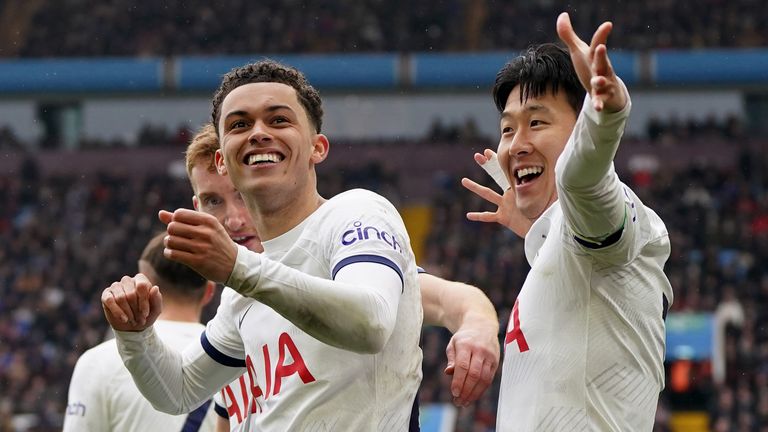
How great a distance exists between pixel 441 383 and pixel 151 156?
14.1 metres

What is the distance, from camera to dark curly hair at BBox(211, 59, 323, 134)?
3.87m

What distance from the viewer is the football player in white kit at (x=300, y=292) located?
3195 millimetres

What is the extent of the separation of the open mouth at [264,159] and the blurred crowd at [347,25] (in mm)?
27677

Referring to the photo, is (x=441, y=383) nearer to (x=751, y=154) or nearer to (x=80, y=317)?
(x=80, y=317)

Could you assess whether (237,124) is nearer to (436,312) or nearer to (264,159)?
(264,159)

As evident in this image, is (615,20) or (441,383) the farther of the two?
(615,20)

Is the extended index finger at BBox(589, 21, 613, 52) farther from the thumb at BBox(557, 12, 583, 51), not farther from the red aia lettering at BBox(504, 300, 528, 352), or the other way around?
the red aia lettering at BBox(504, 300, 528, 352)

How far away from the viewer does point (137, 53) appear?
33.2 m

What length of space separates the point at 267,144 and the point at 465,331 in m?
0.80

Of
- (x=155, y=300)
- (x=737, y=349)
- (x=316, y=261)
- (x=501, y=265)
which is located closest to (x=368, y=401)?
(x=316, y=261)

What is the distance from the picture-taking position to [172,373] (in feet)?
13.4

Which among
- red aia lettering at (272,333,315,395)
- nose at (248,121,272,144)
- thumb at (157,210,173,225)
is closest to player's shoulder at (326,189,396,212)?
nose at (248,121,272,144)

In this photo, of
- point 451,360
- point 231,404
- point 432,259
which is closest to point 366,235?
point 451,360

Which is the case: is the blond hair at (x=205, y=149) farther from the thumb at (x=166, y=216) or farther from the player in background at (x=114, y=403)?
the thumb at (x=166, y=216)
